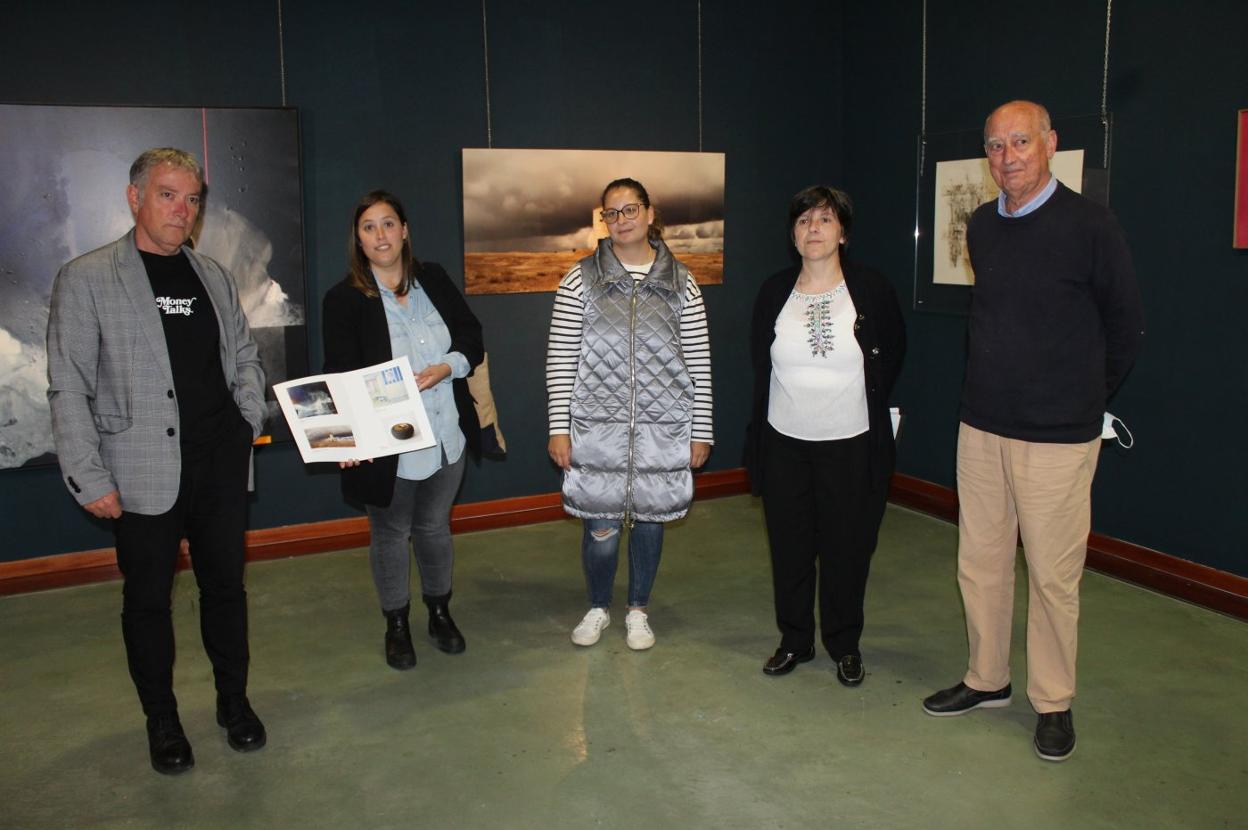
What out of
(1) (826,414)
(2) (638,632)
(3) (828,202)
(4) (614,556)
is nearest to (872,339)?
(1) (826,414)

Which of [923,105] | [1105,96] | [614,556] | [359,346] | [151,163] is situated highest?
[923,105]

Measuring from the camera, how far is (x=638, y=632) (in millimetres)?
3932

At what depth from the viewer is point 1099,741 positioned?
319 centimetres

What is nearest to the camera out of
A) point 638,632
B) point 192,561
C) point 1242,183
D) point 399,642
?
point 192,561

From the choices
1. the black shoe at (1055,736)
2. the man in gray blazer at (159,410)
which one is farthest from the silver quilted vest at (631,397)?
the black shoe at (1055,736)

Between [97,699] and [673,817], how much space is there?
2.04m

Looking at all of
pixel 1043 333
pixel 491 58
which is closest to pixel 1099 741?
pixel 1043 333

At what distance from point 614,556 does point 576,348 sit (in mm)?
806

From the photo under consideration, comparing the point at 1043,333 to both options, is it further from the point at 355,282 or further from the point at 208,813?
the point at 208,813

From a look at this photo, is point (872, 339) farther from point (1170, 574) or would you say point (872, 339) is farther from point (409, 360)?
point (1170, 574)

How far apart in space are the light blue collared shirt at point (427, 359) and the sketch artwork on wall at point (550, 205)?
1.86 metres

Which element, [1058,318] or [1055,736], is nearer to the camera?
[1058,318]

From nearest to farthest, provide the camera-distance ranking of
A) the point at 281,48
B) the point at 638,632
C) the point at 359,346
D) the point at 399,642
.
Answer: the point at 359,346, the point at 399,642, the point at 638,632, the point at 281,48

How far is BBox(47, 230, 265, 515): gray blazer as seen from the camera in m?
2.75
